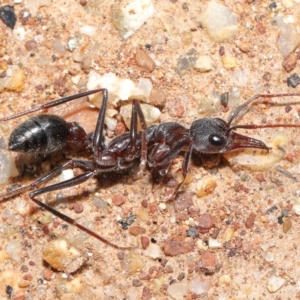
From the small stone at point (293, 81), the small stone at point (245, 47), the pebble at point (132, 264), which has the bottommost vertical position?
the pebble at point (132, 264)

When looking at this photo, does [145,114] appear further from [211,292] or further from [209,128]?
[211,292]

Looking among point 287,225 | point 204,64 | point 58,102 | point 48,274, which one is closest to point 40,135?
point 58,102

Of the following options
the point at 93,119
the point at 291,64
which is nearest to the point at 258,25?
the point at 291,64

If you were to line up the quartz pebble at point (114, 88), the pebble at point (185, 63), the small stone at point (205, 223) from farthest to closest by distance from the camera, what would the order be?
the pebble at point (185, 63), the quartz pebble at point (114, 88), the small stone at point (205, 223)

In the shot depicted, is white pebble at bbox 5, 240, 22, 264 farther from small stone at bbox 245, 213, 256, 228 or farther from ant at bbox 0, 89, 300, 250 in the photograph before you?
small stone at bbox 245, 213, 256, 228

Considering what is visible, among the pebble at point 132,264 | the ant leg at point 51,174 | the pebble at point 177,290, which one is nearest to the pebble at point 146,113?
the ant leg at point 51,174

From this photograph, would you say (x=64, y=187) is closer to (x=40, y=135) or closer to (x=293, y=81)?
(x=40, y=135)

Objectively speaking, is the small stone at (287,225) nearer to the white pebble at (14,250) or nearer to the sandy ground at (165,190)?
the sandy ground at (165,190)
